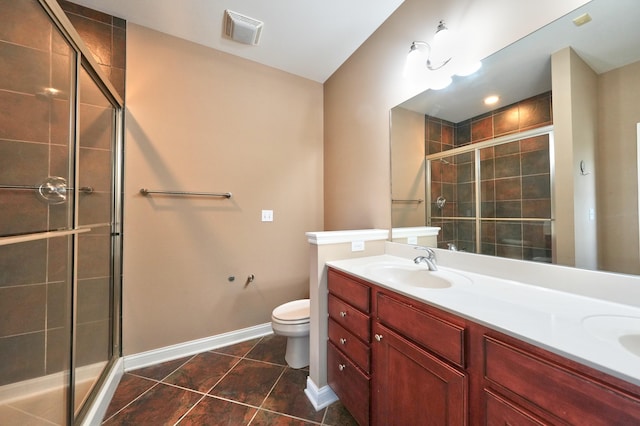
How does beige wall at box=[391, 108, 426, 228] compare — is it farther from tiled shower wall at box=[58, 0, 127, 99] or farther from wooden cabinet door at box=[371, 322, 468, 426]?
tiled shower wall at box=[58, 0, 127, 99]

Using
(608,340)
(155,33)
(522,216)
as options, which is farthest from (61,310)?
(522,216)

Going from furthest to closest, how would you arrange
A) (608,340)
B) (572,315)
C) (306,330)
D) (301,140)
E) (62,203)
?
(301,140)
(306,330)
(62,203)
(572,315)
(608,340)

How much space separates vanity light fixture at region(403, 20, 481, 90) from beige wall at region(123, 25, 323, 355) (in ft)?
4.01

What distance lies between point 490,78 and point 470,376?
1.34 m

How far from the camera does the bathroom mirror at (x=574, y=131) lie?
81 centimetres

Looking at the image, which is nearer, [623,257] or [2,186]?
[623,257]

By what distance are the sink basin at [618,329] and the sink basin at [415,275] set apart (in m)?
0.42

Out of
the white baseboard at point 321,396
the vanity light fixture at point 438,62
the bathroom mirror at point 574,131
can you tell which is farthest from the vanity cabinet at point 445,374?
the vanity light fixture at point 438,62

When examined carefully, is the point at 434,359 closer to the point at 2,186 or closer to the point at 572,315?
A: the point at 572,315

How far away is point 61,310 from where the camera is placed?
1290 mm

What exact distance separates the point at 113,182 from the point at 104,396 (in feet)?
4.59

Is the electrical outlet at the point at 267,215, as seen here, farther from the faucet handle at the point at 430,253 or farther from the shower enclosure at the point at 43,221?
the faucet handle at the point at 430,253

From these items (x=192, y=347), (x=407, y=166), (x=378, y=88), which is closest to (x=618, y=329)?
(x=407, y=166)

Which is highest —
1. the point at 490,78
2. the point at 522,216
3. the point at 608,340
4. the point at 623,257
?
the point at 490,78
